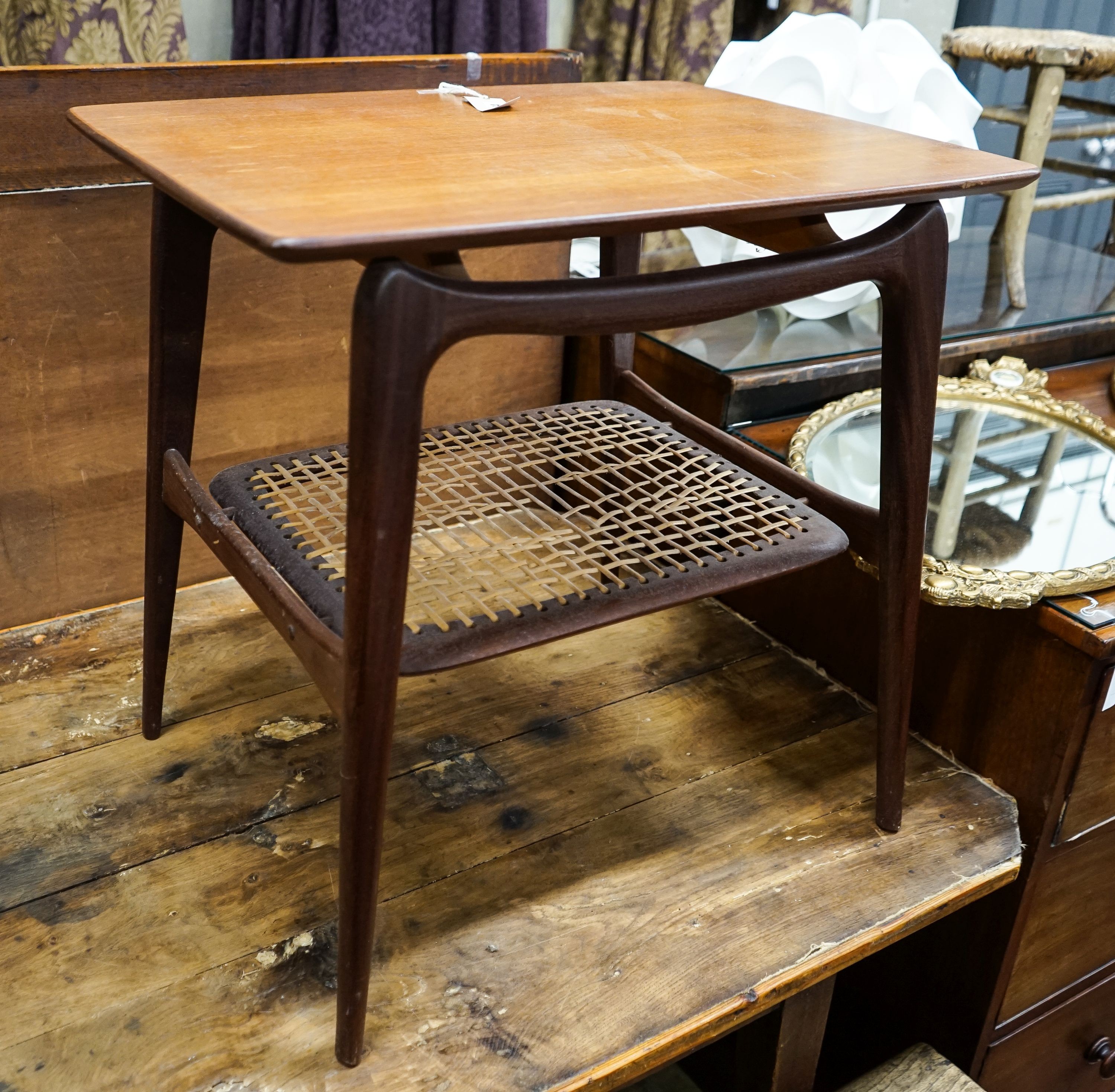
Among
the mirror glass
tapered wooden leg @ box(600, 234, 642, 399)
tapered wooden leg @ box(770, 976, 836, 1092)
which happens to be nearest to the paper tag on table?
tapered wooden leg @ box(600, 234, 642, 399)

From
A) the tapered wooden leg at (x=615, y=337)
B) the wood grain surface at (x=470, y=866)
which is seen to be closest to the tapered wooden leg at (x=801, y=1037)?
the wood grain surface at (x=470, y=866)

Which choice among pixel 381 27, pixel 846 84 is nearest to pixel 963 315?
pixel 846 84

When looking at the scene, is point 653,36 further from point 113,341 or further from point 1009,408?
point 113,341

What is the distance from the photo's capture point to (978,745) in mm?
1102

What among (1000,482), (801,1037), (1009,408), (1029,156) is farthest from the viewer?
(1029,156)

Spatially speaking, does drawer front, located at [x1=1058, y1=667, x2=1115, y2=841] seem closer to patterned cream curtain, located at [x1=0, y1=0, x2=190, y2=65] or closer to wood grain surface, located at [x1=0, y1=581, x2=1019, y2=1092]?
wood grain surface, located at [x1=0, y1=581, x2=1019, y2=1092]

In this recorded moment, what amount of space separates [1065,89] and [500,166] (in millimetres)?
2599

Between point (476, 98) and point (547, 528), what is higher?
point (476, 98)

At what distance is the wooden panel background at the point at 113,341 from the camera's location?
108cm

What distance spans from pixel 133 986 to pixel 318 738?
314 mm

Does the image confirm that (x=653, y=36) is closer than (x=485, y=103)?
No

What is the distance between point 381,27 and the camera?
4.90ft

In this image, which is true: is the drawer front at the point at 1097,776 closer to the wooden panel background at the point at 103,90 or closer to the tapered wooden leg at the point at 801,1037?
the tapered wooden leg at the point at 801,1037

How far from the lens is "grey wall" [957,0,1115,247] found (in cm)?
254
